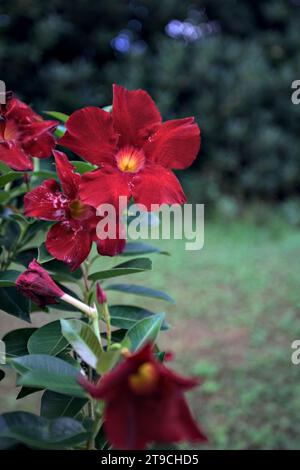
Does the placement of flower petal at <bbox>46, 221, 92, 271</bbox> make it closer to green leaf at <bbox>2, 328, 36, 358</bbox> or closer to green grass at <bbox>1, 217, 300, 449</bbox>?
green leaf at <bbox>2, 328, 36, 358</bbox>

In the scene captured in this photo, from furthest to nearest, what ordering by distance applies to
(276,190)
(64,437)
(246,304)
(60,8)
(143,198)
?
(276,190)
(60,8)
(246,304)
(143,198)
(64,437)

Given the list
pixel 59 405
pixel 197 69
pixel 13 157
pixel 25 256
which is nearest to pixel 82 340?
pixel 59 405

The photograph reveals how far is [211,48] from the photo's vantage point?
5.46 meters

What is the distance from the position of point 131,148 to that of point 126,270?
0.18 meters

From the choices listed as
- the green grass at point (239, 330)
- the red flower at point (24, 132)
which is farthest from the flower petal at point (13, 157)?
the green grass at point (239, 330)

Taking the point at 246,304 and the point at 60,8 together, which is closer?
the point at 246,304

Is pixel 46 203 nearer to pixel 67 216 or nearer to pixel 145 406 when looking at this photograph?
pixel 67 216

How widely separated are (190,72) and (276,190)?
5.36ft

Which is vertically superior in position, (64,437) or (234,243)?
(234,243)

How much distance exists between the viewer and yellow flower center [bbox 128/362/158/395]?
0.45 m

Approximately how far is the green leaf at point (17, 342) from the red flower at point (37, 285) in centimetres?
15

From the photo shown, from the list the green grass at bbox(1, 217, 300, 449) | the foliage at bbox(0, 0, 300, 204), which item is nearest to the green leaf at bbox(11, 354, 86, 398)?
the green grass at bbox(1, 217, 300, 449)

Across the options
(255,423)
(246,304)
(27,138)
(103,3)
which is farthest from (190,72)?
(27,138)

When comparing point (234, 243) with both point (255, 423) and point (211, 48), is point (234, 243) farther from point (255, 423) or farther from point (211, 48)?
point (255, 423)
